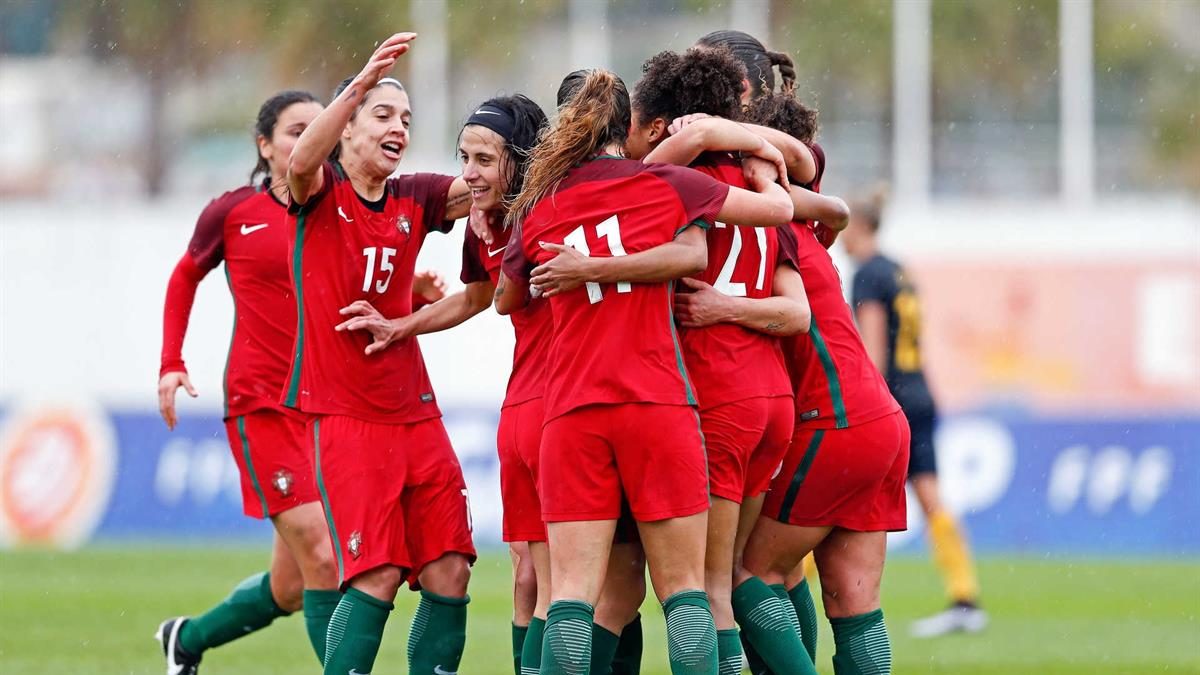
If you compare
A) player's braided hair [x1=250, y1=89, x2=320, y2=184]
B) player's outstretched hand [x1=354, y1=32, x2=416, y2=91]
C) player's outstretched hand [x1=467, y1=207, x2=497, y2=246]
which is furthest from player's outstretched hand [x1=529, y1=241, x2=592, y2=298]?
player's braided hair [x1=250, y1=89, x2=320, y2=184]

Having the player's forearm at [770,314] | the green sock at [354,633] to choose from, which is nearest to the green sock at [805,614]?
the player's forearm at [770,314]

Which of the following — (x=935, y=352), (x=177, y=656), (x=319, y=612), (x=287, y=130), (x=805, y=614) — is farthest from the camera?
(x=935, y=352)

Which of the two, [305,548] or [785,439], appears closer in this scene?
[785,439]

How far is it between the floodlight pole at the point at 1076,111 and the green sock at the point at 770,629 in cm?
1597

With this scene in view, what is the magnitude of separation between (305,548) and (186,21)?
2247 centimetres

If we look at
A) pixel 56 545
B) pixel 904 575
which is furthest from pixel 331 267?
pixel 56 545

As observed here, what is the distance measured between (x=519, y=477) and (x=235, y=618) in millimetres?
2389

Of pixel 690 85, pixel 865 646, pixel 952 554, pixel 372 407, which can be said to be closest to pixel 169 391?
pixel 372 407

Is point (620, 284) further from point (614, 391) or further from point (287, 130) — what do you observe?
point (287, 130)

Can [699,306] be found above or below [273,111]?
below

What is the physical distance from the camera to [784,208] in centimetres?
574

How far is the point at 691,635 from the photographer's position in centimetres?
551

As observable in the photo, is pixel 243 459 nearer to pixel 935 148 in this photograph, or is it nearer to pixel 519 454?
pixel 519 454

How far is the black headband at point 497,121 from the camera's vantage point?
5.98 m
